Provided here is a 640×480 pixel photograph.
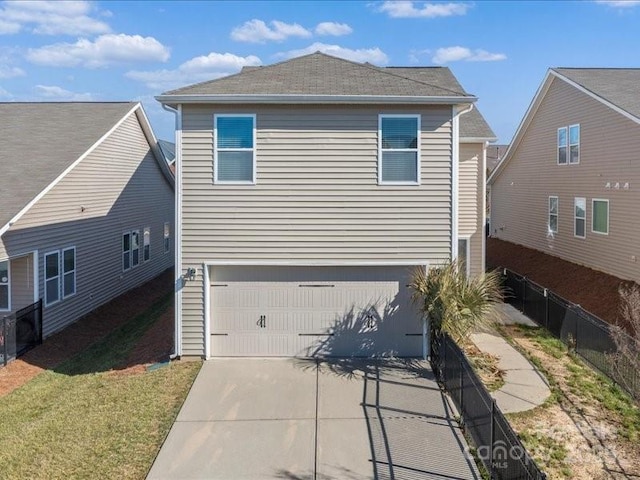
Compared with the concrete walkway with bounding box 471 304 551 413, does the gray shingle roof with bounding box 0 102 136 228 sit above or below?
above

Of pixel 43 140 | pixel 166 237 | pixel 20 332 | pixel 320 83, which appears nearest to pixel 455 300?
pixel 320 83

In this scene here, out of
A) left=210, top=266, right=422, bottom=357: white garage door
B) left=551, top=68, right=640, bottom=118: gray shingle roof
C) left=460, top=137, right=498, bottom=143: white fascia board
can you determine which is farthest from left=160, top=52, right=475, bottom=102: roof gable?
left=551, top=68, right=640, bottom=118: gray shingle roof

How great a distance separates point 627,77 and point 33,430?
67.6ft

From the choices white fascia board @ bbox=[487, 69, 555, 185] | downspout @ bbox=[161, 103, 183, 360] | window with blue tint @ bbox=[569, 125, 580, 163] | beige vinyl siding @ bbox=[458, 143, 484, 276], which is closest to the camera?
downspout @ bbox=[161, 103, 183, 360]

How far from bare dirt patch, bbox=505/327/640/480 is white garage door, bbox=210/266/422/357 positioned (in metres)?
3.19

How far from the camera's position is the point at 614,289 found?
1595 centimetres

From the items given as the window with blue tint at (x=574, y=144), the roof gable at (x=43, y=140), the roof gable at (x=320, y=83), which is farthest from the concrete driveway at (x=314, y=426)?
the window with blue tint at (x=574, y=144)

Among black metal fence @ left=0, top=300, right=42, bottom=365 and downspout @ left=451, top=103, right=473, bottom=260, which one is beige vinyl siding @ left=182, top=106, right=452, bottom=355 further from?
black metal fence @ left=0, top=300, right=42, bottom=365

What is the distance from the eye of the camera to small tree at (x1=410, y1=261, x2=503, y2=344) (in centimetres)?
1021

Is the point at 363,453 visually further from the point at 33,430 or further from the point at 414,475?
the point at 33,430

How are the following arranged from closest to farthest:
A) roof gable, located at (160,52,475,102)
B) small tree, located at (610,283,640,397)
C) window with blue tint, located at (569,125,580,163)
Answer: small tree, located at (610,283,640,397)
roof gable, located at (160,52,475,102)
window with blue tint, located at (569,125,580,163)

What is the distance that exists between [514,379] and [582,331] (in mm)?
2530

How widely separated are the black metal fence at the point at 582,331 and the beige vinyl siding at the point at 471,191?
2.32 m

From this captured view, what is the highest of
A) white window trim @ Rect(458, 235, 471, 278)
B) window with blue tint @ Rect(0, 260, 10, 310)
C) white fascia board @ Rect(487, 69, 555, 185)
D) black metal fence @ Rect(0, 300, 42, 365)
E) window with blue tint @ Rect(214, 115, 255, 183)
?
white fascia board @ Rect(487, 69, 555, 185)
